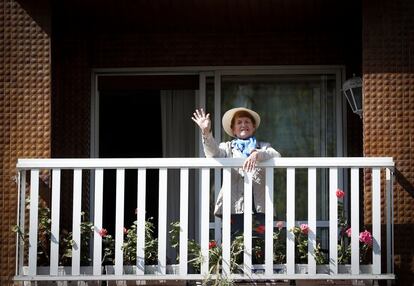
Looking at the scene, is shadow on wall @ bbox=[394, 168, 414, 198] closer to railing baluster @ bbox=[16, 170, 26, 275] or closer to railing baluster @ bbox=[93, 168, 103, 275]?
railing baluster @ bbox=[93, 168, 103, 275]

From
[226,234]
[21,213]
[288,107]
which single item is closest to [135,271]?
[226,234]

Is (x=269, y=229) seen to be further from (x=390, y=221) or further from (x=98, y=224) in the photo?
(x=98, y=224)

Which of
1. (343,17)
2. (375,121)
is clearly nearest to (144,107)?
(343,17)

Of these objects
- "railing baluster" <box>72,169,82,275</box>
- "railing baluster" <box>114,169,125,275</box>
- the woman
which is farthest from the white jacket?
"railing baluster" <box>72,169,82,275</box>

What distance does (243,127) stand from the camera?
21.5 feet

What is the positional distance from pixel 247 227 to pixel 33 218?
1485 mm

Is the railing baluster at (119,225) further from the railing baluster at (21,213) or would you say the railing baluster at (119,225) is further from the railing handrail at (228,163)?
the railing baluster at (21,213)

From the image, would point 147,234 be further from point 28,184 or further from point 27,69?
point 27,69

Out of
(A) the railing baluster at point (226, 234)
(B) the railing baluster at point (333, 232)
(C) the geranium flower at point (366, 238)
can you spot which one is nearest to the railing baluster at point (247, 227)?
(A) the railing baluster at point (226, 234)

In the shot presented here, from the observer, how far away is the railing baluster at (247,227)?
610cm

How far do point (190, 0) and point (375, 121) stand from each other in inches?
64.6

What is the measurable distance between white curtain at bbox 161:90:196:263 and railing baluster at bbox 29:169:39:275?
2.27m

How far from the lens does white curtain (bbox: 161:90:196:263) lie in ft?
27.4

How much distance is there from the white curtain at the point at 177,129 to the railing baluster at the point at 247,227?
2199 millimetres
